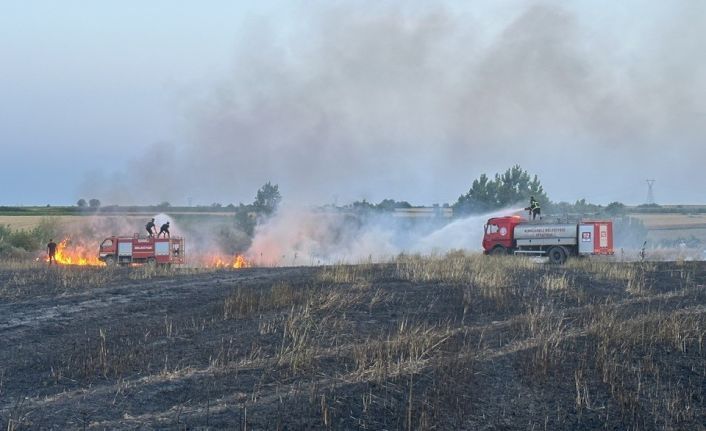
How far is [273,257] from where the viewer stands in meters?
45.8

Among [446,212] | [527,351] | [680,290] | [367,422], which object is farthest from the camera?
[446,212]

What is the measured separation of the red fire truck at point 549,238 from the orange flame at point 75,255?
68.8 ft

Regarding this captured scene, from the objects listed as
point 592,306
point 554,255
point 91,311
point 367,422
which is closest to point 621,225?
point 554,255

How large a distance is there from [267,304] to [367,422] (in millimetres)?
7761

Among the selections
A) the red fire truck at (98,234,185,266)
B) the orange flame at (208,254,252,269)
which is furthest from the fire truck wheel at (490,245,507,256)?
the red fire truck at (98,234,185,266)

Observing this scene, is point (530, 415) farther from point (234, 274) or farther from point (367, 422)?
point (234, 274)

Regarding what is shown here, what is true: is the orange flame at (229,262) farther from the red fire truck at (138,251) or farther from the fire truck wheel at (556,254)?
the fire truck wheel at (556,254)

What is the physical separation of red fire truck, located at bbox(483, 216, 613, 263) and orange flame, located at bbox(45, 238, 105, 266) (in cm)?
2096

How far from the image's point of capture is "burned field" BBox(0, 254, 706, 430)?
8680mm

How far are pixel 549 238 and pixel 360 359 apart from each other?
25.9 metres

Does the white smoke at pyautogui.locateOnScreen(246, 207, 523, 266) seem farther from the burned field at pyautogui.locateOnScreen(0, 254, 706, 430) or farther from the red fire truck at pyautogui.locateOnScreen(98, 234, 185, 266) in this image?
the burned field at pyautogui.locateOnScreen(0, 254, 706, 430)

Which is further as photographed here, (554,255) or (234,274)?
(554,255)

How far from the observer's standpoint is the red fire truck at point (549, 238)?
111 ft

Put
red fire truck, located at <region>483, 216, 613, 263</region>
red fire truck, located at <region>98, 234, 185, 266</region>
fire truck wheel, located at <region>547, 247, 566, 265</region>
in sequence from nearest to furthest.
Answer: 1. red fire truck, located at <region>483, 216, 613, 263</region>
2. fire truck wheel, located at <region>547, 247, 566, 265</region>
3. red fire truck, located at <region>98, 234, 185, 266</region>
